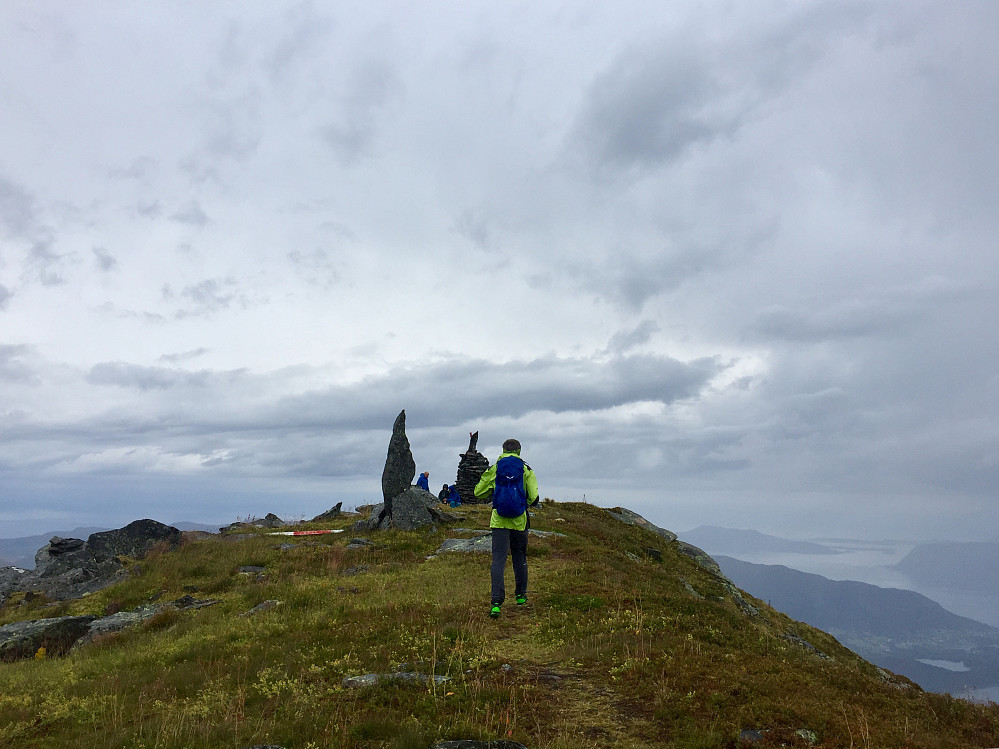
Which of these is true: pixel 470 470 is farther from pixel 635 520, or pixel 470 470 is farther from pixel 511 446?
pixel 511 446

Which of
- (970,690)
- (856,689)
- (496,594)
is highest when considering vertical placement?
(496,594)

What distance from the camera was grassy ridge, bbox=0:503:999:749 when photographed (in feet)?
27.4

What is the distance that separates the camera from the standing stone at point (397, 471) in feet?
107

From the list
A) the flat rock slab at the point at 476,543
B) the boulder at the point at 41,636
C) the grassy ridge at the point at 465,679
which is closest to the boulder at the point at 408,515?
the flat rock slab at the point at 476,543

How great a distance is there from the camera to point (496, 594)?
14.4 metres

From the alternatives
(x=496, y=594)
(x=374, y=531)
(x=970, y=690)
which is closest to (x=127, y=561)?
(x=374, y=531)

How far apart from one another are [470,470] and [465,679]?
1554 inches

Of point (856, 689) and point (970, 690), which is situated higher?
point (856, 689)

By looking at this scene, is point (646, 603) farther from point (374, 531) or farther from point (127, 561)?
point (127, 561)

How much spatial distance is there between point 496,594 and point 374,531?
1760 cm

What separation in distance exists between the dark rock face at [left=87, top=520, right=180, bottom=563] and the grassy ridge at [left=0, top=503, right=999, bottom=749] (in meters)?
15.1

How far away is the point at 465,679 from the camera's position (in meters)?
10.3

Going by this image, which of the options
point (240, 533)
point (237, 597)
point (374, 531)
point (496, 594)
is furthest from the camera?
point (240, 533)

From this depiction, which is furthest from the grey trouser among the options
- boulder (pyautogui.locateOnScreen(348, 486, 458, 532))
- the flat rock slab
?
boulder (pyautogui.locateOnScreen(348, 486, 458, 532))
